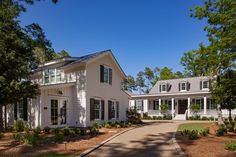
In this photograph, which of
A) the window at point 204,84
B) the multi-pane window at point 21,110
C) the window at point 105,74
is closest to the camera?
the multi-pane window at point 21,110

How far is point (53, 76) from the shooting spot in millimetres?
21047

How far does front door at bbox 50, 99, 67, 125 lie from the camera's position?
17875 mm

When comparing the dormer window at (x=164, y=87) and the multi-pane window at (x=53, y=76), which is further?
the dormer window at (x=164, y=87)

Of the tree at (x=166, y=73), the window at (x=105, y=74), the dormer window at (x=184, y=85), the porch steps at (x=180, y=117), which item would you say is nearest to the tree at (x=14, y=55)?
the window at (x=105, y=74)

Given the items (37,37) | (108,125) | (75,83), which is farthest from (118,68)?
(37,37)

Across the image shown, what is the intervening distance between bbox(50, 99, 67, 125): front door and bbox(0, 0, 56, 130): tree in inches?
160

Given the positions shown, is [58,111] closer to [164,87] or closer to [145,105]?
[145,105]

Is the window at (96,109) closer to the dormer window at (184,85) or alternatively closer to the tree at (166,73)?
the dormer window at (184,85)

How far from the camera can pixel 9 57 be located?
1291cm

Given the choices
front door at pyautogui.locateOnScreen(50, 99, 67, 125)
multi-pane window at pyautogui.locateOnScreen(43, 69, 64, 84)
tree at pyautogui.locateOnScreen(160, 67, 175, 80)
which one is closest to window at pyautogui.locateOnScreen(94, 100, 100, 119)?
front door at pyautogui.locateOnScreen(50, 99, 67, 125)

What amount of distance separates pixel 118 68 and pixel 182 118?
13.8m

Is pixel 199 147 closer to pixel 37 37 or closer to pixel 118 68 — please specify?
pixel 37 37

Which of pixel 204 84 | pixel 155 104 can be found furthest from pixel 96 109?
pixel 204 84

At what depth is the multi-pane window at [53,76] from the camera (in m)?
20.6
